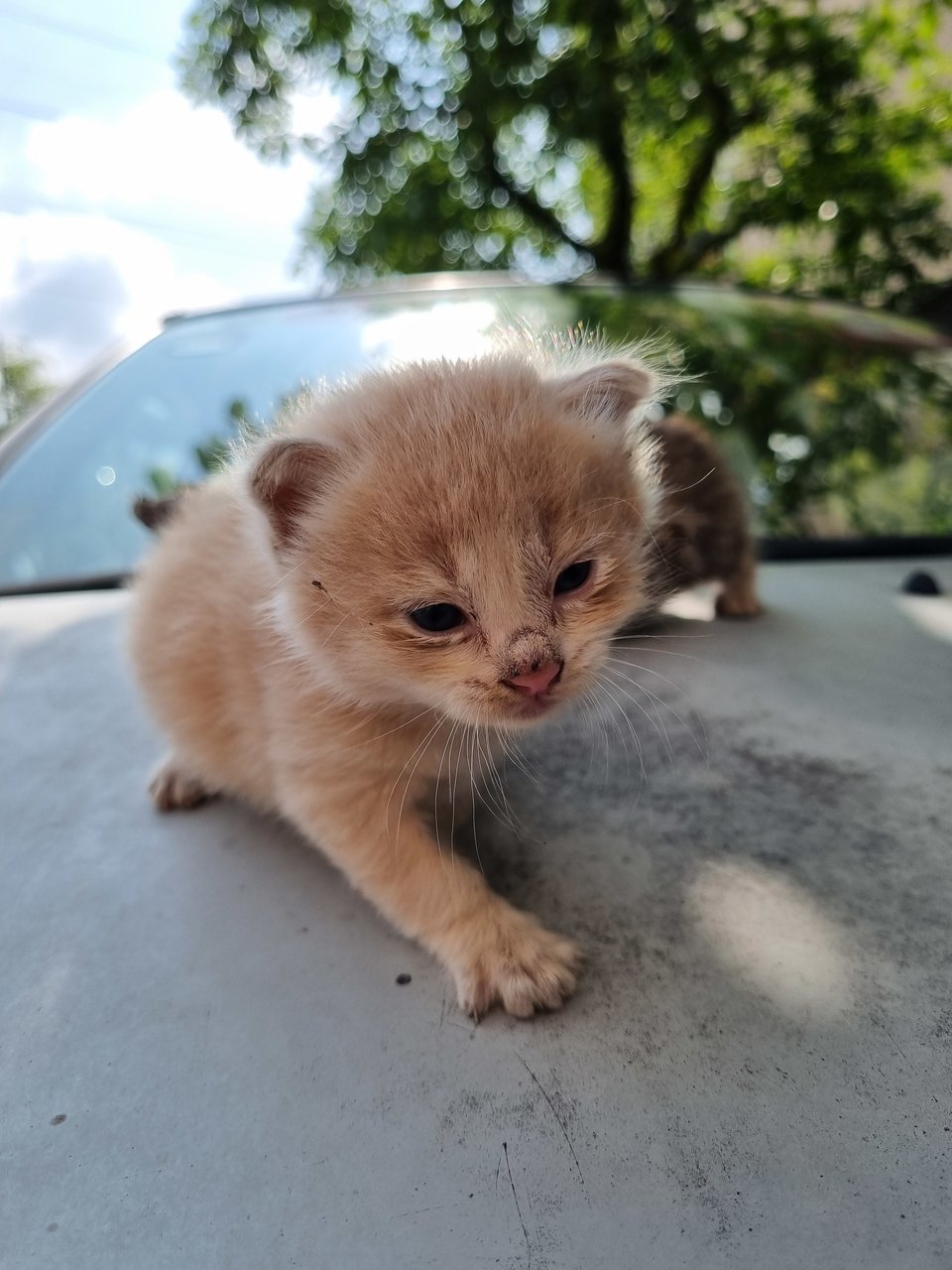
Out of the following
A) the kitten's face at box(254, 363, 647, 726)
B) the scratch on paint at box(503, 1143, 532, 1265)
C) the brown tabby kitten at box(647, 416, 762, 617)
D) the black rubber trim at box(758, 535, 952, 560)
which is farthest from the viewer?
the black rubber trim at box(758, 535, 952, 560)

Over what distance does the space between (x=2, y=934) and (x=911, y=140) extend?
20.9ft

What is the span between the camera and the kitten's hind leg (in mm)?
2312

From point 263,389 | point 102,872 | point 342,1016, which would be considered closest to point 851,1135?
point 342,1016

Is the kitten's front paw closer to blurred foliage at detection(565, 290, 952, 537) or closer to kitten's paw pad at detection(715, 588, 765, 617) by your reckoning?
kitten's paw pad at detection(715, 588, 765, 617)

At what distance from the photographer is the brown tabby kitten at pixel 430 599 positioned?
1032 mm

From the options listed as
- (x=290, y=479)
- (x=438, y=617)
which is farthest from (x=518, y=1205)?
(x=290, y=479)

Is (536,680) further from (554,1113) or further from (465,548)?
(554,1113)

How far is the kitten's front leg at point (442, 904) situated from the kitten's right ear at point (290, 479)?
1.46 ft

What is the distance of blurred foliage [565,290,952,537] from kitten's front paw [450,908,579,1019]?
225 centimetres

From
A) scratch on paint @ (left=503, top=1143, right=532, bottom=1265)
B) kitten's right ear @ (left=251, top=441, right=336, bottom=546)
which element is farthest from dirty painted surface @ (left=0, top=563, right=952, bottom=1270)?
kitten's right ear @ (left=251, top=441, right=336, bottom=546)

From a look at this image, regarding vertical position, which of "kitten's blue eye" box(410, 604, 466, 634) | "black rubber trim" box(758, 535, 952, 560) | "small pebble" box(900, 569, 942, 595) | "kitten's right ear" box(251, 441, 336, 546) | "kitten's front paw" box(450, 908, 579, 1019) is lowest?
"kitten's front paw" box(450, 908, 579, 1019)

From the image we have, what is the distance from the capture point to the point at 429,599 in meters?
1.04

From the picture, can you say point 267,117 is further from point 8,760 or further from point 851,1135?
point 851,1135

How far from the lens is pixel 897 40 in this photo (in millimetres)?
4824
